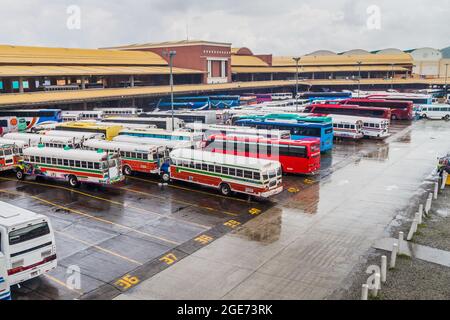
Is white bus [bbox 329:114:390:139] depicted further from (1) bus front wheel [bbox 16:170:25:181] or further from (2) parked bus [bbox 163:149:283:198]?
(1) bus front wheel [bbox 16:170:25:181]

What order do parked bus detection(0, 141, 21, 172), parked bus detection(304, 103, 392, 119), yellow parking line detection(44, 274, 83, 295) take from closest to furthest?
yellow parking line detection(44, 274, 83, 295) < parked bus detection(0, 141, 21, 172) < parked bus detection(304, 103, 392, 119)

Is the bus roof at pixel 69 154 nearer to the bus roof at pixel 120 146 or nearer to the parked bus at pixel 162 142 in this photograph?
the bus roof at pixel 120 146

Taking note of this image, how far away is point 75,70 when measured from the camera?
7069 centimetres

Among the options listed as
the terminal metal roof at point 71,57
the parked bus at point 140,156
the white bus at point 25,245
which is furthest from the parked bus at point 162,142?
the terminal metal roof at point 71,57

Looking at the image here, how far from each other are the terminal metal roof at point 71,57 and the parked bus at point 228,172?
46.9 metres

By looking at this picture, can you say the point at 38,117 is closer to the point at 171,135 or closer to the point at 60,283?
the point at 171,135

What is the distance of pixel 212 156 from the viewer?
29.2m

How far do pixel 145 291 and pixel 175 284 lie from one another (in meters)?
1.21

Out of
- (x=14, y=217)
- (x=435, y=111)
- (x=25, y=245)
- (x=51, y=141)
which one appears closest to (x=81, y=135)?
(x=51, y=141)

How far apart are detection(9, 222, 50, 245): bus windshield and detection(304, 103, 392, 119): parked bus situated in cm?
4940

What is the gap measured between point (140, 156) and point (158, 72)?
52.0m

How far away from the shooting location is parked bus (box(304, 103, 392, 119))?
57.5 metres

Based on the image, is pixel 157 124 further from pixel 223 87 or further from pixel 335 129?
pixel 223 87

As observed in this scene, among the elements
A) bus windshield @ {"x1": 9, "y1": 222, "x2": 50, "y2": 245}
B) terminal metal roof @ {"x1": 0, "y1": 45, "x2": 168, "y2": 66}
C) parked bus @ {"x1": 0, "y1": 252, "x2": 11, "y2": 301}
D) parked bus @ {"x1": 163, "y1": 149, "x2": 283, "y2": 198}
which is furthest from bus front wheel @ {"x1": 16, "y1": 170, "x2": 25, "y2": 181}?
terminal metal roof @ {"x1": 0, "y1": 45, "x2": 168, "y2": 66}
